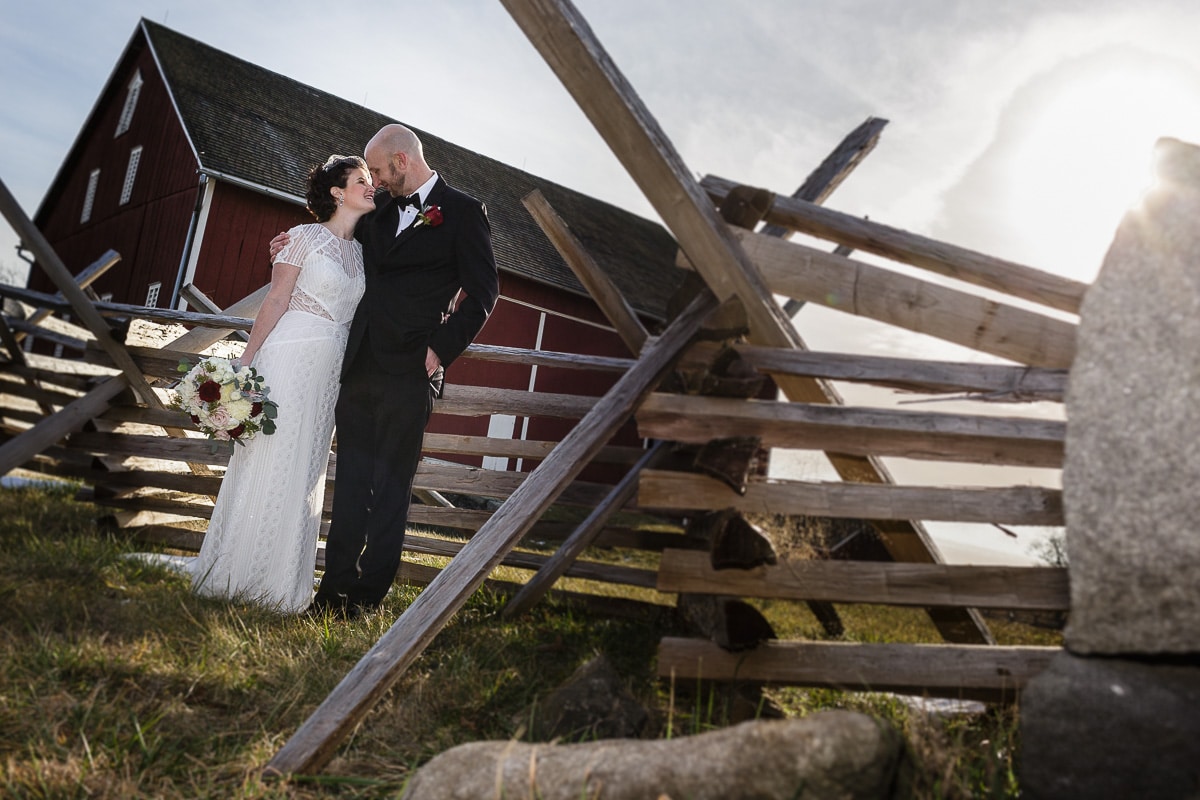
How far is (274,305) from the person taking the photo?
473 cm

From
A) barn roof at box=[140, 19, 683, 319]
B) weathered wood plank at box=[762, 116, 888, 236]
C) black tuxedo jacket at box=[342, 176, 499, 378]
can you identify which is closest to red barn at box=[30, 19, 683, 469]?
barn roof at box=[140, 19, 683, 319]

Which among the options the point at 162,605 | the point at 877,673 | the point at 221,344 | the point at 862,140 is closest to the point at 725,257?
the point at 862,140

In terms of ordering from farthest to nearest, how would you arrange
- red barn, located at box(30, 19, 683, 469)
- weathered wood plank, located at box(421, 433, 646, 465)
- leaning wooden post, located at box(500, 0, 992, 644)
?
red barn, located at box(30, 19, 683, 469) < weathered wood plank, located at box(421, 433, 646, 465) < leaning wooden post, located at box(500, 0, 992, 644)

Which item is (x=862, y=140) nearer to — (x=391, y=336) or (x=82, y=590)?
(x=391, y=336)

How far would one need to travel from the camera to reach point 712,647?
11.0ft

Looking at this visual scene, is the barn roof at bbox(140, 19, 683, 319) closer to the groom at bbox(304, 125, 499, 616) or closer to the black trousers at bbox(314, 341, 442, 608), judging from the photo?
the groom at bbox(304, 125, 499, 616)

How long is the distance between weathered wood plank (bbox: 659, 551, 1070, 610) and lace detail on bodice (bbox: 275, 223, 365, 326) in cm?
233

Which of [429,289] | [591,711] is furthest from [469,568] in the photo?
[429,289]

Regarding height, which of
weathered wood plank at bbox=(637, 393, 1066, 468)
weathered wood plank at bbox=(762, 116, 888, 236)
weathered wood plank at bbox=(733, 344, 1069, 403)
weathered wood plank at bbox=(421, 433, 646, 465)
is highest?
weathered wood plank at bbox=(762, 116, 888, 236)

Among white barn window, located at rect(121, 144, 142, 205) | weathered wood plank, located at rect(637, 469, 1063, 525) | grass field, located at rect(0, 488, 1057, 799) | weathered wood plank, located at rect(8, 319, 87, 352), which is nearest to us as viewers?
grass field, located at rect(0, 488, 1057, 799)

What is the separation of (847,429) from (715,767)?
73.3 inches

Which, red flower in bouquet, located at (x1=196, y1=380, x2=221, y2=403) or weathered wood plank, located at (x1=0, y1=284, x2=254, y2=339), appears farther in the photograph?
weathered wood plank, located at (x1=0, y1=284, x2=254, y2=339)

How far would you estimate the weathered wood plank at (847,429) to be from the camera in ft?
11.6

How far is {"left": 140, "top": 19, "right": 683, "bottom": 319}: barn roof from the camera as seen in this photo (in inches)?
544
